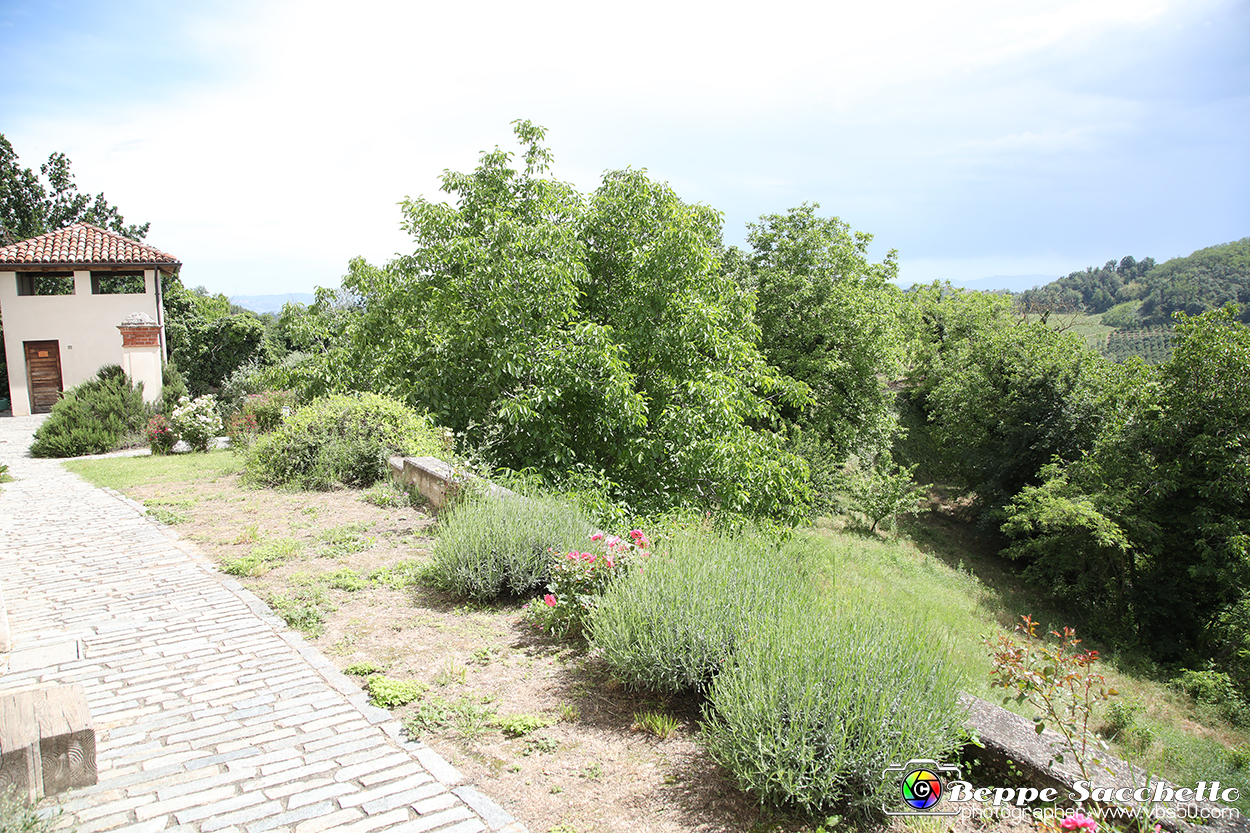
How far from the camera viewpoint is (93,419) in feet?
52.2

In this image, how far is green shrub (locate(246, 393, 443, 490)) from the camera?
10.2m

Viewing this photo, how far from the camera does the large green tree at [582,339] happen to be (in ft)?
28.4

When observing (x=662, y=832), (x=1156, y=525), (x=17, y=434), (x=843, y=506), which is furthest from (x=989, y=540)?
(x=17, y=434)

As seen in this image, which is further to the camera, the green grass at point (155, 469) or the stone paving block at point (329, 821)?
the green grass at point (155, 469)

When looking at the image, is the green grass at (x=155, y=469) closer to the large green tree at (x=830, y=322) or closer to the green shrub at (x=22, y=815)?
the green shrub at (x=22, y=815)

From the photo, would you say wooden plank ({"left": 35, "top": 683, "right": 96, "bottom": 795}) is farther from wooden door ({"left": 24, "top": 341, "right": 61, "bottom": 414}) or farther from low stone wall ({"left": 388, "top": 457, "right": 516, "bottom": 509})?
wooden door ({"left": 24, "top": 341, "right": 61, "bottom": 414})

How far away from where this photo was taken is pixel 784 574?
15.1ft

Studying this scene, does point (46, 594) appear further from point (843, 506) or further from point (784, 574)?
point (843, 506)

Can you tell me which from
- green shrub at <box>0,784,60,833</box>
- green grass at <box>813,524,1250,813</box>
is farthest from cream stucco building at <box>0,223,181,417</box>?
green grass at <box>813,524,1250,813</box>

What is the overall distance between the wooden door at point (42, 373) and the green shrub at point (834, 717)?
27199 mm

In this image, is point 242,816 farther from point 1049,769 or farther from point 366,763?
point 1049,769

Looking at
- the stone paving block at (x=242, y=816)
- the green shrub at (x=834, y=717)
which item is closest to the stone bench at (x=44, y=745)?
the stone paving block at (x=242, y=816)

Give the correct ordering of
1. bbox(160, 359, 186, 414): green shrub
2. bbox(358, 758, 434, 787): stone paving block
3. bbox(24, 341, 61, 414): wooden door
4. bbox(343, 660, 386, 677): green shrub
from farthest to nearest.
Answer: bbox(24, 341, 61, 414): wooden door
bbox(160, 359, 186, 414): green shrub
bbox(343, 660, 386, 677): green shrub
bbox(358, 758, 434, 787): stone paving block

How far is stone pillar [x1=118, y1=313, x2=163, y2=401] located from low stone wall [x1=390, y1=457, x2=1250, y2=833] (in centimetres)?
2024
